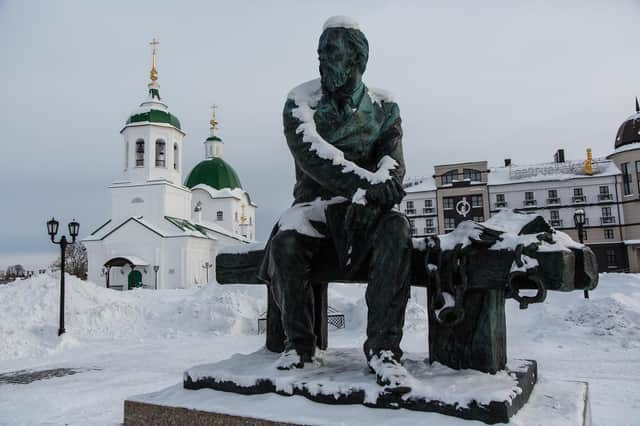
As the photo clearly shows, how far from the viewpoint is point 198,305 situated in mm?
16562

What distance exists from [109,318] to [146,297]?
3.94 meters

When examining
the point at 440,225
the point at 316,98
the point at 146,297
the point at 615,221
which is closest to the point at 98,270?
the point at 146,297

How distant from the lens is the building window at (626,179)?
41000mm

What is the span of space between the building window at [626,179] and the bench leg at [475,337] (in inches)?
1787

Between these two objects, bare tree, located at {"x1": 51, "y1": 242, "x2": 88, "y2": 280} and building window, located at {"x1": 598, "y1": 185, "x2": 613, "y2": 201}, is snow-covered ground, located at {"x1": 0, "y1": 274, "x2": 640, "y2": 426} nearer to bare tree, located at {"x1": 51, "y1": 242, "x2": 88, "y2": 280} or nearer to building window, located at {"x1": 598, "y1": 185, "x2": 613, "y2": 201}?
building window, located at {"x1": 598, "y1": 185, "x2": 613, "y2": 201}

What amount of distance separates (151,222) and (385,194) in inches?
1455

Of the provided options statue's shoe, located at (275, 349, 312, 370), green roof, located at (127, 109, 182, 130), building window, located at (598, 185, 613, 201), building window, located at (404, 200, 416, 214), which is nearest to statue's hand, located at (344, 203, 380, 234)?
statue's shoe, located at (275, 349, 312, 370)

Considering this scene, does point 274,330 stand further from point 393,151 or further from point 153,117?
point 153,117

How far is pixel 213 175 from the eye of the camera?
5469 cm

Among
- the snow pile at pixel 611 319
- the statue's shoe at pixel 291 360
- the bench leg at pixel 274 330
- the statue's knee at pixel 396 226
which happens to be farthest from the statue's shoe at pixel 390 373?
the snow pile at pixel 611 319

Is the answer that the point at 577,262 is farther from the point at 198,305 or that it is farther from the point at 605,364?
the point at 198,305

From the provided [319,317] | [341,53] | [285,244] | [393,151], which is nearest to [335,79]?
[341,53]

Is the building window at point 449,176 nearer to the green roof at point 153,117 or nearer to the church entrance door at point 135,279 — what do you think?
the green roof at point 153,117

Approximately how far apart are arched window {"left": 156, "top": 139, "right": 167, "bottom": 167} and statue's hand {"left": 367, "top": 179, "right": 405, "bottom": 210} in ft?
122
